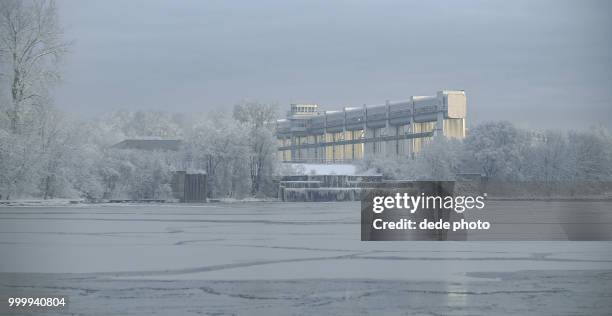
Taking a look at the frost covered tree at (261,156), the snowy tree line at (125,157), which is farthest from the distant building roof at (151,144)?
the frost covered tree at (261,156)

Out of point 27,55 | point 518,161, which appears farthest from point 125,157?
point 518,161

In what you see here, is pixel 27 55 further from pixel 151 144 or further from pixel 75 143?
pixel 151 144

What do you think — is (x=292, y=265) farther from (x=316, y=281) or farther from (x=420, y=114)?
(x=420, y=114)

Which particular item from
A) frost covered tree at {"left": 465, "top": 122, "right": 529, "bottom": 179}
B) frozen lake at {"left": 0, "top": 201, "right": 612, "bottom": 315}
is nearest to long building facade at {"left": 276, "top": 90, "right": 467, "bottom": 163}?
frost covered tree at {"left": 465, "top": 122, "right": 529, "bottom": 179}

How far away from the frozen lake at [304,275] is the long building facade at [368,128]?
216 ft

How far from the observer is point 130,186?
179ft

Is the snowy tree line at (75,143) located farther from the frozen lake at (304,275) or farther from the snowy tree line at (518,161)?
the frozen lake at (304,275)

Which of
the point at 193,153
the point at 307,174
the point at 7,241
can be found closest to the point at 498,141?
the point at 307,174

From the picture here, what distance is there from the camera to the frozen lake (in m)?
7.39

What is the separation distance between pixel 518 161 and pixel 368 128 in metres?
37.5

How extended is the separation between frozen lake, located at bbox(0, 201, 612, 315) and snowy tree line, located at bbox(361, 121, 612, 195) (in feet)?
98.4

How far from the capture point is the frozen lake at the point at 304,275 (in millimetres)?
7395

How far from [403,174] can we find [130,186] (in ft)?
73.2

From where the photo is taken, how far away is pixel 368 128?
93.8 metres
